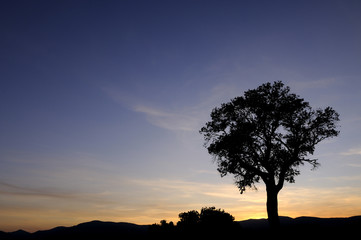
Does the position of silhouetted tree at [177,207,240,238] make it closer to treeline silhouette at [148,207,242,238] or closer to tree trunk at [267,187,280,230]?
treeline silhouette at [148,207,242,238]

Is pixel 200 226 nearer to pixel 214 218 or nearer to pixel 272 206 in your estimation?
pixel 214 218

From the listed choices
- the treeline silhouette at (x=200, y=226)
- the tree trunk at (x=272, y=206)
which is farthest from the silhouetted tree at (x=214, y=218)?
the tree trunk at (x=272, y=206)

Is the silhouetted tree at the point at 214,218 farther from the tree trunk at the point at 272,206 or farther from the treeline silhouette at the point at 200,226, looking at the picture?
the tree trunk at the point at 272,206

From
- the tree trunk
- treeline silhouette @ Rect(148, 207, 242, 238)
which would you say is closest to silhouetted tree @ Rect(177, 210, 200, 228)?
treeline silhouette @ Rect(148, 207, 242, 238)

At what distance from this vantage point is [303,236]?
73.9ft

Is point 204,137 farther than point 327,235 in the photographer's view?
Yes

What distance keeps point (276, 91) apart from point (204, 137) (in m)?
9.54

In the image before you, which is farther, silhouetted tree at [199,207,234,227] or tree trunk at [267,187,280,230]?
tree trunk at [267,187,280,230]

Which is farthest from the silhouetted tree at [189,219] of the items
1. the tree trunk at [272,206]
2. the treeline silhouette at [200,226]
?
the tree trunk at [272,206]

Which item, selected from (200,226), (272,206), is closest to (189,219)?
(200,226)

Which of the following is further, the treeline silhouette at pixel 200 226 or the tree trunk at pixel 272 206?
the tree trunk at pixel 272 206

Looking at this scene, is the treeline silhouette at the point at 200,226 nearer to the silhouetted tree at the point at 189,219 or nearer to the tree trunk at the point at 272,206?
the silhouetted tree at the point at 189,219

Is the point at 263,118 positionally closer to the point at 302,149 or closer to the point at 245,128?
the point at 245,128

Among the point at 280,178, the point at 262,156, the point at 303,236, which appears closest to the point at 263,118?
the point at 262,156
